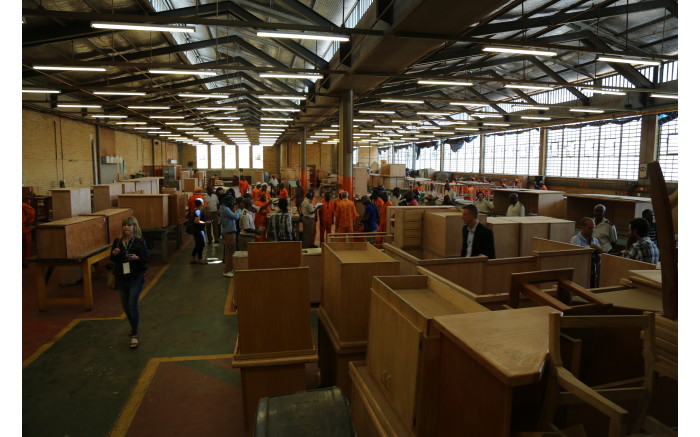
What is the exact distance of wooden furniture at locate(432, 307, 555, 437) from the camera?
1.59 meters

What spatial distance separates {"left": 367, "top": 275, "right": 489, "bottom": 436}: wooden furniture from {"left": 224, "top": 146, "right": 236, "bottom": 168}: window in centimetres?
4368

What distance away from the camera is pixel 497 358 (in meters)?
1.66

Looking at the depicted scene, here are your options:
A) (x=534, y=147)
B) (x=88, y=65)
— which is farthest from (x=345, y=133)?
(x=534, y=147)

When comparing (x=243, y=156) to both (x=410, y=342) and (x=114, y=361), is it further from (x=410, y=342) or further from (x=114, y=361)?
(x=410, y=342)

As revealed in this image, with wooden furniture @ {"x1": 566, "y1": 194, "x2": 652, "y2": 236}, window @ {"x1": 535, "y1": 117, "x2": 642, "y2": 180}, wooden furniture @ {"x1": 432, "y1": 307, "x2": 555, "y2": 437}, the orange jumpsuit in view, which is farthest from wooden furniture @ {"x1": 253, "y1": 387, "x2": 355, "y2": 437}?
window @ {"x1": 535, "y1": 117, "x2": 642, "y2": 180}

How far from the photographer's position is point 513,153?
1037 inches

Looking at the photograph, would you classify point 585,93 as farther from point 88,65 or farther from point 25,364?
point 25,364

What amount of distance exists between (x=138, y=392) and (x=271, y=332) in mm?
2096

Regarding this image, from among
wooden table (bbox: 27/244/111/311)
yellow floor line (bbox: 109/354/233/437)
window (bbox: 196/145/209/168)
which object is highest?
window (bbox: 196/145/209/168)

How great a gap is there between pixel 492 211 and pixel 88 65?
468 inches

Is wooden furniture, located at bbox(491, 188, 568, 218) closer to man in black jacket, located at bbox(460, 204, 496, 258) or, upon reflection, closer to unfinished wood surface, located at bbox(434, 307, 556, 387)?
man in black jacket, located at bbox(460, 204, 496, 258)

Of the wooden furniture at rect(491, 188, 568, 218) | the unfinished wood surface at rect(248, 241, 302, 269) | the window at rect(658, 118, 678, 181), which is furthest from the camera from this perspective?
the window at rect(658, 118, 678, 181)

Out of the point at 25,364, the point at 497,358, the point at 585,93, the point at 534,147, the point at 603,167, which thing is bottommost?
the point at 25,364

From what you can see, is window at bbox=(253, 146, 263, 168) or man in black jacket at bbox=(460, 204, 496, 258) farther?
window at bbox=(253, 146, 263, 168)
